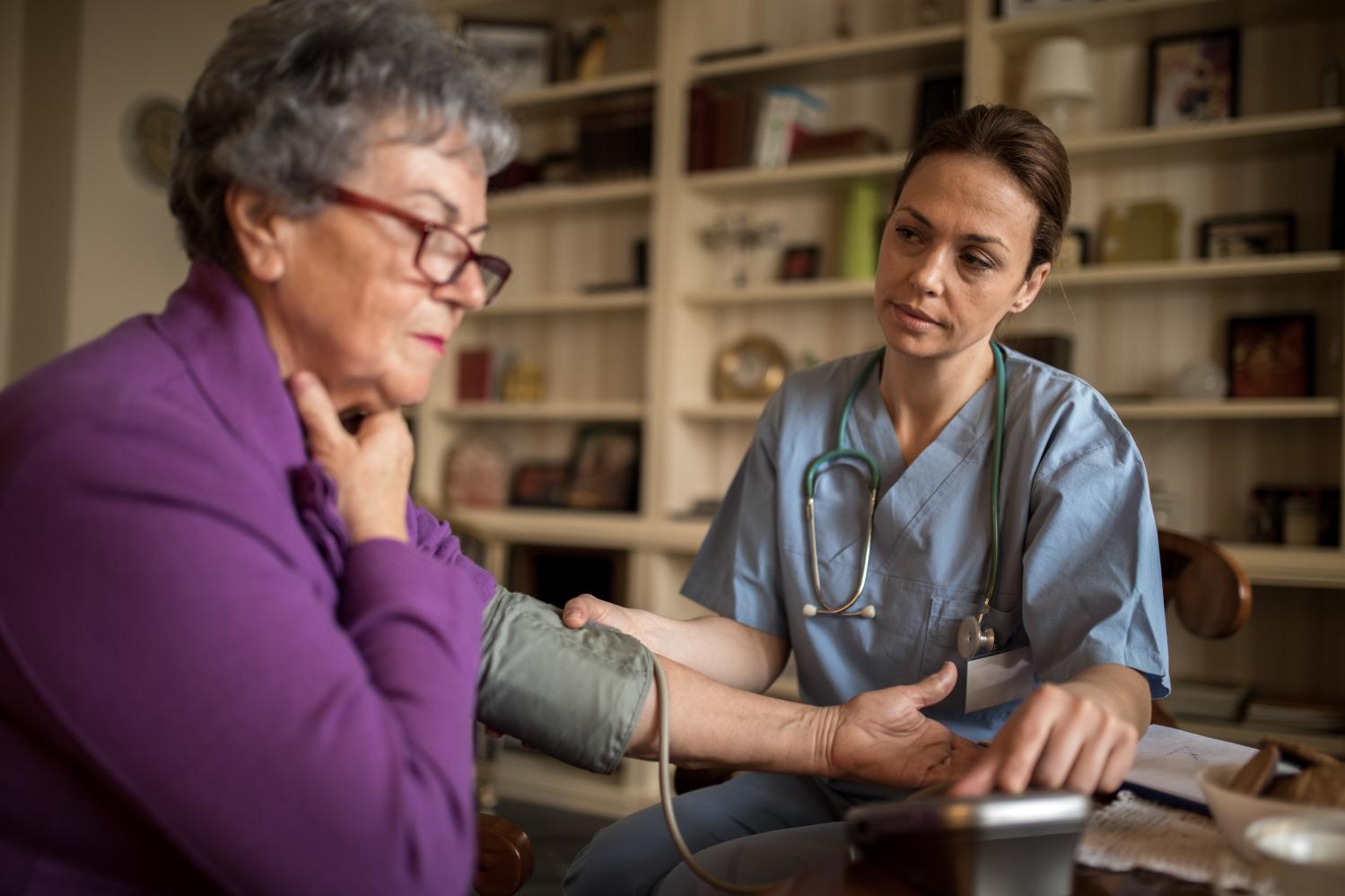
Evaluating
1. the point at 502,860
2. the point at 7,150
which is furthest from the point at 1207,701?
the point at 7,150

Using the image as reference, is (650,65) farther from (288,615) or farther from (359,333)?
(288,615)

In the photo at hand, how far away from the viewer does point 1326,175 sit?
3.05 m

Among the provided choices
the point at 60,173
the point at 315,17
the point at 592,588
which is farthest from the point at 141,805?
the point at 60,173

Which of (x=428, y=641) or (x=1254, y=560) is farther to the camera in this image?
(x=1254, y=560)

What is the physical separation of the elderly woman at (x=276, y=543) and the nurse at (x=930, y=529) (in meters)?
0.32

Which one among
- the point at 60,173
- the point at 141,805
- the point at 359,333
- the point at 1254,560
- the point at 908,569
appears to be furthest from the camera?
the point at 60,173

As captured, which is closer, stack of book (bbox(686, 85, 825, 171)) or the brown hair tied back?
the brown hair tied back

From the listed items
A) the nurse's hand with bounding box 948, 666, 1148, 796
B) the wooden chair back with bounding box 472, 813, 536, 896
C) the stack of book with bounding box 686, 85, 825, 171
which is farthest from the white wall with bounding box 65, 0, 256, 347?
the nurse's hand with bounding box 948, 666, 1148, 796

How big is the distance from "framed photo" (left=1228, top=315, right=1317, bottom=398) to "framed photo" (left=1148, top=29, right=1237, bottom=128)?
0.61m

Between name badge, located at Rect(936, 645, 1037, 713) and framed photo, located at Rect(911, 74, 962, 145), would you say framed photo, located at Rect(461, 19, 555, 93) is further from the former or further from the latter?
name badge, located at Rect(936, 645, 1037, 713)

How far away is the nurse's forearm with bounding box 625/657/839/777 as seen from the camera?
1.17 metres

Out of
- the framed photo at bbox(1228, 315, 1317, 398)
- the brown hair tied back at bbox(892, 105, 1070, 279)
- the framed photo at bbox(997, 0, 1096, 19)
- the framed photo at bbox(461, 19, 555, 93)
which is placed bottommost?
the framed photo at bbox(1228, 315, 1317, 398)

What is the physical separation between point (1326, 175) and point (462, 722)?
3.13 metres

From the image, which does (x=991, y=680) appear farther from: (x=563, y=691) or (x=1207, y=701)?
(x=1207, y=701)
